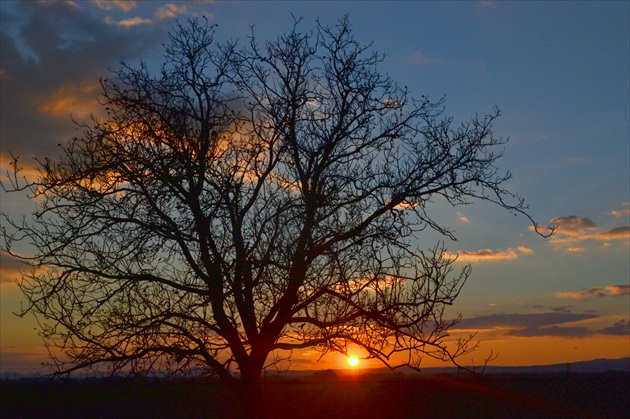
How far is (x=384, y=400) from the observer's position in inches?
1396

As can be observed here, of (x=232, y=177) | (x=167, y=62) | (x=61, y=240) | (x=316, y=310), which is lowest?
(x=316, y=310)

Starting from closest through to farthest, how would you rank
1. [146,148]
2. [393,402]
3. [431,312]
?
[431,312] < [146,148] < [393,402]

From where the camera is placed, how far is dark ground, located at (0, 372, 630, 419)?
109 feet

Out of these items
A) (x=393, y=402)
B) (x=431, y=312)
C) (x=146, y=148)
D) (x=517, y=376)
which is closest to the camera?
(x=431, y=312)

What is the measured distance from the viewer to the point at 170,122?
12.2 metres

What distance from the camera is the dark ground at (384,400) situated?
33156 millimetres

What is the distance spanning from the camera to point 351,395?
36.3m

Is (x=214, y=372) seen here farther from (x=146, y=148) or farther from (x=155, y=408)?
(x=155, y=408)

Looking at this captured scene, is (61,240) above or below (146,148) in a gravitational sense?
below

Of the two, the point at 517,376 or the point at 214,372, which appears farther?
the point at 517,376

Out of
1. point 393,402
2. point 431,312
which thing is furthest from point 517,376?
point 431,312

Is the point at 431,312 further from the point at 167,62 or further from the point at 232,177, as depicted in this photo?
the point at 167,62

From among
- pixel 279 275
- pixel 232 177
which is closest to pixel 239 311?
pixel 279 275

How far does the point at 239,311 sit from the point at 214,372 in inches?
45.2
